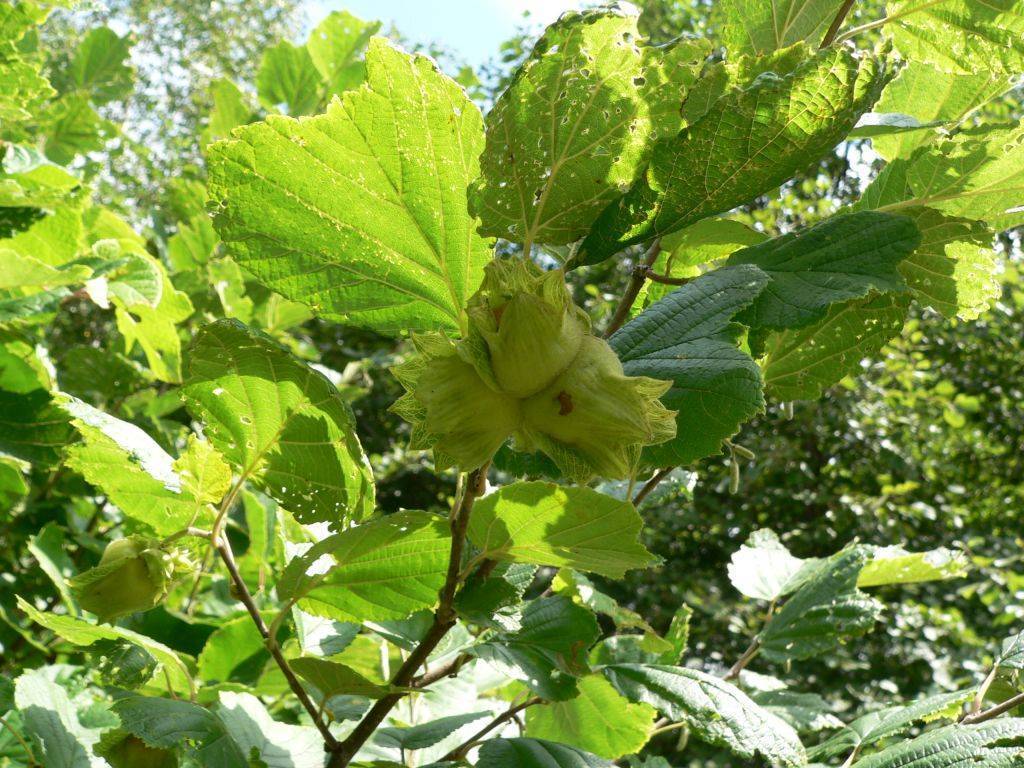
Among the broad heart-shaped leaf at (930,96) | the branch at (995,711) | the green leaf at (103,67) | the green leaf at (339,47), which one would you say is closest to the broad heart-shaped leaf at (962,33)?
the broad heart-shaped leaf at (930,96)

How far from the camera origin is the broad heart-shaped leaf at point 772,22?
29.2 inches

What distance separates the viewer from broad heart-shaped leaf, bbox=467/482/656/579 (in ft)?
2.15

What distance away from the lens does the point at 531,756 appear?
2.52 ft

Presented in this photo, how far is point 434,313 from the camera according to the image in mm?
711

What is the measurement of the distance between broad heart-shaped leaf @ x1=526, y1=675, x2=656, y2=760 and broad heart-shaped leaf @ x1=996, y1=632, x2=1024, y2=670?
0.40m

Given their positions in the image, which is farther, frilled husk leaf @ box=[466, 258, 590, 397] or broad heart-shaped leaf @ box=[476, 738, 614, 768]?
broad heart-shaped leaf @ box=[476, 738, 614, 768]

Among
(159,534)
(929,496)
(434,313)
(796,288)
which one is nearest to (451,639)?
(159,534)

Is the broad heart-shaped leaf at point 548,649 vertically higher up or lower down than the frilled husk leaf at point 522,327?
lower down

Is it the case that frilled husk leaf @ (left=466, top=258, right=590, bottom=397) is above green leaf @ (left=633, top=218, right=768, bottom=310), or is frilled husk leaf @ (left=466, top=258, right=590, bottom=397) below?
below

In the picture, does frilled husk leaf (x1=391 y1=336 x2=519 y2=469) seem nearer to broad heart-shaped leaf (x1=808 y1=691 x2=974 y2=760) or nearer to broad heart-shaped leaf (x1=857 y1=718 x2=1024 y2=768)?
broad heart-shaped leaf (x1=857 y1=718 x2=1024 y2=768)

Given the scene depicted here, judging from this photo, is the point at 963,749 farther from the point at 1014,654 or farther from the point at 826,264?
the point at 826,264

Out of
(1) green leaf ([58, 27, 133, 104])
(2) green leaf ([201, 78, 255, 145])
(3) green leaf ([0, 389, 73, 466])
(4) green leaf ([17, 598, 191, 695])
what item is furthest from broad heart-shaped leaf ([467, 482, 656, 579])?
(1) green leaf ([58, 27, 133, 104])

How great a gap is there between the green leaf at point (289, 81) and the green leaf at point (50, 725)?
4.14 feet

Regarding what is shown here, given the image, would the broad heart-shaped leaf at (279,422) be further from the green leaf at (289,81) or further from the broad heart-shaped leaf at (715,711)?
the green leaf at (289,81)
